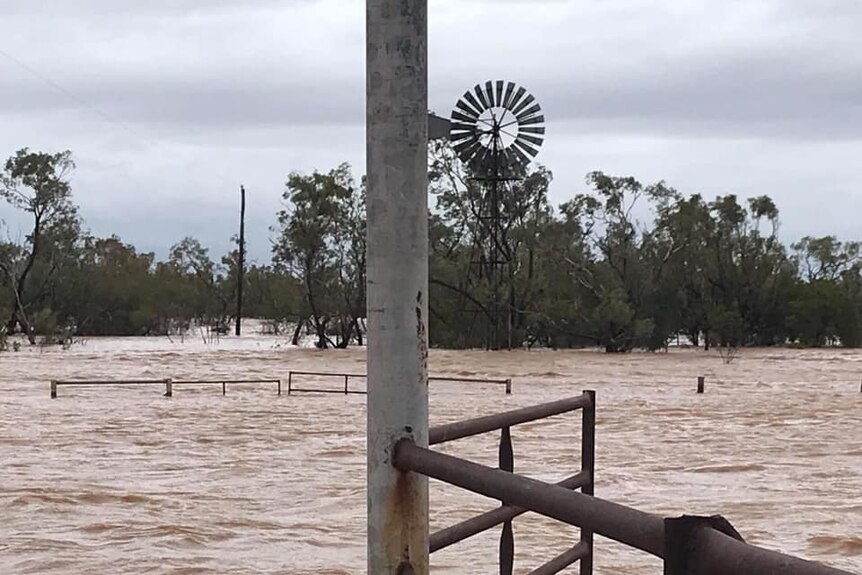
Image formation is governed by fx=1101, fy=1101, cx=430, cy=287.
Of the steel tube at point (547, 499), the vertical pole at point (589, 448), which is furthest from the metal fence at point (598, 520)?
the vertical pole at point (589, 448)

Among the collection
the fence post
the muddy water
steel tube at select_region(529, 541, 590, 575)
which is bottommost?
the muddy water

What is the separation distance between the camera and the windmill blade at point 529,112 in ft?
95.3

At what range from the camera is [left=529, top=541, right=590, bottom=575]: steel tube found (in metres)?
3.04

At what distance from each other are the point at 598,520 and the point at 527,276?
3358 centimetres

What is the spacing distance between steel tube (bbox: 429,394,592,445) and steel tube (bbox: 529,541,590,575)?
0.43 metres

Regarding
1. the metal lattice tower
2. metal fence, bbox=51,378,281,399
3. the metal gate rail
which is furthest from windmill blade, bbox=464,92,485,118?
the metal gate rail

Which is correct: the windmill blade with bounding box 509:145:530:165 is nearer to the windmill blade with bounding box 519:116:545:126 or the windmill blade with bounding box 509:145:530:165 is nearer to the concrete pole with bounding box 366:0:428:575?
the windmill blade with bounding box 519:116:545:126

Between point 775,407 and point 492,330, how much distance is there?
59.8 ft

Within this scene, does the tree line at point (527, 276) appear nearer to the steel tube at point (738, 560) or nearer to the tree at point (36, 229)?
the tree at point (36, 229)

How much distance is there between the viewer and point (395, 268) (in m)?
2.14

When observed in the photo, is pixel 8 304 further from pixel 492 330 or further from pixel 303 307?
pixel 492 330

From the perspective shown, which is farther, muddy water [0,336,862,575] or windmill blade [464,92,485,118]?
windmill blade [464,92,485,118]

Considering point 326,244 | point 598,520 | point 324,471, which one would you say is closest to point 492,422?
point 598,520

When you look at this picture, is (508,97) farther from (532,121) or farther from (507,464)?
(507,464)
